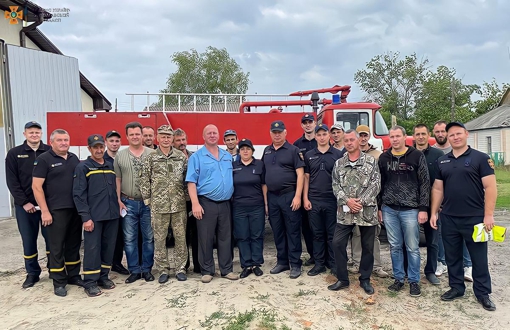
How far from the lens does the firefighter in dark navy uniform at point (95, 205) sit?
432 cm

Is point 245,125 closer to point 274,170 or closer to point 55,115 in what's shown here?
point 274,170

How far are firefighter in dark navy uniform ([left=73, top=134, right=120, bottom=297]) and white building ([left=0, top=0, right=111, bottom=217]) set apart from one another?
710 centimetres

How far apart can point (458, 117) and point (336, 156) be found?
30.4 m

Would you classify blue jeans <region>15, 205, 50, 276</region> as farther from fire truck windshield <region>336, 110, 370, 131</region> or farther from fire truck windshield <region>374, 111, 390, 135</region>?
fire truck windshield <region>374, 111, 390, 135</region>

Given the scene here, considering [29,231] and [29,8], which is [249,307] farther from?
[29,8]

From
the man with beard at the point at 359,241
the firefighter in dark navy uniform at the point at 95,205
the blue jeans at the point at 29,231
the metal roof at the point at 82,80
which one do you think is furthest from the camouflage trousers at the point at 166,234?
the metal roof at the point at 82,80

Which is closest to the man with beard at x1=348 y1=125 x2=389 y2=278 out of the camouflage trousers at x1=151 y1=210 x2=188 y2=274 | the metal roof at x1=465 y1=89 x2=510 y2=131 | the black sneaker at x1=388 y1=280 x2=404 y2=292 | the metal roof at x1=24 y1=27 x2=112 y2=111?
the black sneaker at x1=388 y1=280 x2=404 y2=292

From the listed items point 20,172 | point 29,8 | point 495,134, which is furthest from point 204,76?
point 20,172

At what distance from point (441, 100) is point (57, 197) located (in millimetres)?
31826

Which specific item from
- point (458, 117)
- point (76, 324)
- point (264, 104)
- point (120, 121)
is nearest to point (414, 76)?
point (458, 117)

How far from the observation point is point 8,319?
3914 mm

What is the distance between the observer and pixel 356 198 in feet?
13.8

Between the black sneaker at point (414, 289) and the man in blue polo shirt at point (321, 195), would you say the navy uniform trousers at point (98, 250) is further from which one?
the black sneaker at point (414, 289)

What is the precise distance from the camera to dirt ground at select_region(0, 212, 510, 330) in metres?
3.71
